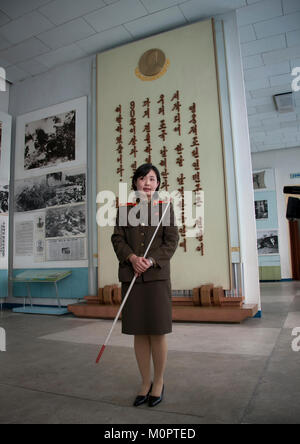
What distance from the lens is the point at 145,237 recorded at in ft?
6.48

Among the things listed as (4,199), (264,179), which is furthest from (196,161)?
(264,179)

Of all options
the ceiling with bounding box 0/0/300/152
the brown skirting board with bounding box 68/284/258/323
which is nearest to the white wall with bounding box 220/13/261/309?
the brown skirting board with bounding box 68/284/258/323

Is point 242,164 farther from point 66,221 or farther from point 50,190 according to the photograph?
point 50,190

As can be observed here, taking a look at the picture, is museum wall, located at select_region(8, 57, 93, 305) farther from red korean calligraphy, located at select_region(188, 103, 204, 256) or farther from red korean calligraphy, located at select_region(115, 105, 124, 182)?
red korean calligraphy, located at select_region(188, 103, 204, 256)

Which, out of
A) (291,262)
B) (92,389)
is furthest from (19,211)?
(291,262)

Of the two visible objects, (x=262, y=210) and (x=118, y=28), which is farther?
(x=262, y=210)

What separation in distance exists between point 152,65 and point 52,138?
7.05 feet

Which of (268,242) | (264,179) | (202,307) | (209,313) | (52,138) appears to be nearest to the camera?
(209,313)

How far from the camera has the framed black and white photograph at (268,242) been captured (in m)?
10.3

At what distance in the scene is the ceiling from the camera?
463cm

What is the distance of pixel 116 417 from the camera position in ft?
5.27

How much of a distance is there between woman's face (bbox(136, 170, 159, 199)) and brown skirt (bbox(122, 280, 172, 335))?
1.84 feet

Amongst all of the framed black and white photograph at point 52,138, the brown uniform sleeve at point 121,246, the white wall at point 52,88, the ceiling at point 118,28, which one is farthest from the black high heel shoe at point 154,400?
the white wall at point 52,88

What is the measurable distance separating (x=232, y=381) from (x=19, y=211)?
510 cm
